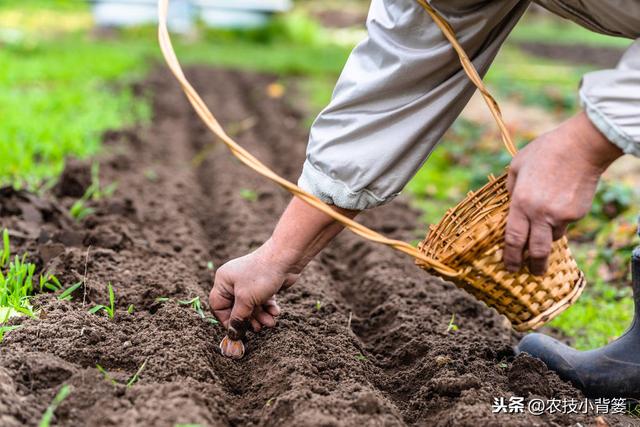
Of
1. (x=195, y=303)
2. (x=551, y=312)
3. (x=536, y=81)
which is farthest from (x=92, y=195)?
(x=536, y=81)

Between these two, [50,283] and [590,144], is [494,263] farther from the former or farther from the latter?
[50,283]

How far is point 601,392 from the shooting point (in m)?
2.42

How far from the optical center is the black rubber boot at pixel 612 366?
2393 millimetres

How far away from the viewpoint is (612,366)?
240 cm

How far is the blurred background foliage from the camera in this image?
387cm

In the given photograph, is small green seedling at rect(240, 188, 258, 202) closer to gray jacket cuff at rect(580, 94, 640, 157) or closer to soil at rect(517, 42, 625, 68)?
gray jacket cuff at rect(580, 94, 640, 157)

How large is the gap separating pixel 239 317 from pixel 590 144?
1.08m

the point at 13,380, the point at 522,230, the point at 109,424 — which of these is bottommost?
the point at 13,380

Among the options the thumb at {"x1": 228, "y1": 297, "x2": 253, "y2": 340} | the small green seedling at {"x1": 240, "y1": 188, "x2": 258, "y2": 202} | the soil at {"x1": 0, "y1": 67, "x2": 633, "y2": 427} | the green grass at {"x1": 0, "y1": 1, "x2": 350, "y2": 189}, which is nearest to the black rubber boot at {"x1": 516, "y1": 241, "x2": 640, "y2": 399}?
the soil at {"x1": 0, "y1": 67, "x2": 633, "y2": 427}

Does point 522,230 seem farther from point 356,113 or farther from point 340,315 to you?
point 340,315

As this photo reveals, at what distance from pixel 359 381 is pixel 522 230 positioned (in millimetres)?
647

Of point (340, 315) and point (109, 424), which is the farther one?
point (340, 315)

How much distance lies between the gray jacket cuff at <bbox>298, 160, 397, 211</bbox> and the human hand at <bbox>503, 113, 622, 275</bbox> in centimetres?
40

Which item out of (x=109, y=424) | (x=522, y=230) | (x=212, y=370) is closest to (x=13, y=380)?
(x=109, y=424)
